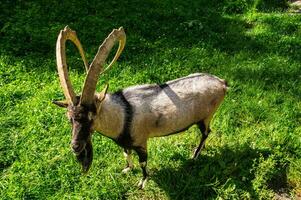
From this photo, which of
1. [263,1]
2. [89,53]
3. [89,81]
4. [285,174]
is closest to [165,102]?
[89,81]

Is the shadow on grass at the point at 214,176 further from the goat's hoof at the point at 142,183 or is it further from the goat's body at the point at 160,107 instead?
the goat's body at the point at 160,107

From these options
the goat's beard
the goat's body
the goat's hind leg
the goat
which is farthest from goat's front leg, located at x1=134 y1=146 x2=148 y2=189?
the goat's hind leg

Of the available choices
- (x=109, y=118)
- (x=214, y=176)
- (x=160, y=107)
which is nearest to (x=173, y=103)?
(x=160, y=107)

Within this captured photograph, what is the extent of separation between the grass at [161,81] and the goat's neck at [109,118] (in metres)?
1.18

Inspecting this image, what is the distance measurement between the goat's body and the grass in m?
0.89

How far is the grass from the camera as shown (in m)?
7.23

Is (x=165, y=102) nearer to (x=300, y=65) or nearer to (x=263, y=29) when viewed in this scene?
(x=300, y=65)

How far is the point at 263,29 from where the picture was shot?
11.8m

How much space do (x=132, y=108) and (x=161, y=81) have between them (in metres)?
3.11

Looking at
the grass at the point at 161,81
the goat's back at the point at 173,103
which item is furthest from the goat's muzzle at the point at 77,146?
the grass at the point at 161,81

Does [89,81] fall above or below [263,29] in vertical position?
above

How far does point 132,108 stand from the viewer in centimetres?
666

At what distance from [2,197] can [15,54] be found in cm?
436

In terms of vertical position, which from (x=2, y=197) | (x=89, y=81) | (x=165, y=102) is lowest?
(x=2, y=197)
